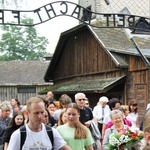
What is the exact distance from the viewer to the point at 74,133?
19.6 feet

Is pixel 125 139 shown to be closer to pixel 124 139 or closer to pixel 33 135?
pixel 124 139

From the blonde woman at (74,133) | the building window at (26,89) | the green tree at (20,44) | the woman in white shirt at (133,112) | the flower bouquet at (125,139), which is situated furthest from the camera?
the green tree at (20,44)

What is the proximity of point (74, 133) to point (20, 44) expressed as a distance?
72759mm

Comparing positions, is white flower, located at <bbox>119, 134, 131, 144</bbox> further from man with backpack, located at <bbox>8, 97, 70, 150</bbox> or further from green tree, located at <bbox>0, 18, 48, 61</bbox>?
green tree, located at <bbox>0, 18, 48, 61</bbox>

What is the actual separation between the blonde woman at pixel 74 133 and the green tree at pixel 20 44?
223 feet

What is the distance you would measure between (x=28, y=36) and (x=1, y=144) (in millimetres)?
73436

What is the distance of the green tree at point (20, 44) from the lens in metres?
75.1

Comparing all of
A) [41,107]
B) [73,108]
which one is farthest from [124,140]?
[41,107]

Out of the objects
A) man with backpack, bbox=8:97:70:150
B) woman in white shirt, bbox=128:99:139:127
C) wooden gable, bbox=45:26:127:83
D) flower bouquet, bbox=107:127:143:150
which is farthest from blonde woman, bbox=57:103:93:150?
wooden gable, bbox=45:26:127:83

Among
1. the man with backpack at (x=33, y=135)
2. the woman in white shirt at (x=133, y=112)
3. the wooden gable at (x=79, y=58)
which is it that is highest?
the wooden gable at (x=79, y=58)

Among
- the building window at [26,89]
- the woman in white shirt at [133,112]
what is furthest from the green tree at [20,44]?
the woman in white shirt at [133,112]

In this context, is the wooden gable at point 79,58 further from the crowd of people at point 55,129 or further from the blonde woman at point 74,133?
the blonde woman at point 74,133

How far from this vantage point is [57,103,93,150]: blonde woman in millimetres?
5930

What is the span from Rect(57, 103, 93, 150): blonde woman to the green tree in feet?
223
